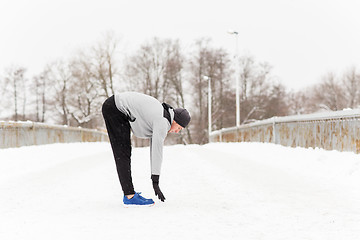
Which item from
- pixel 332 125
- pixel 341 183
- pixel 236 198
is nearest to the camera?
pixel 236 198

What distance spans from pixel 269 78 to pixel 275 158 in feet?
132

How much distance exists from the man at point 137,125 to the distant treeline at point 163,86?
123ft

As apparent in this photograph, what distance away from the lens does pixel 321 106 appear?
53.3 meters

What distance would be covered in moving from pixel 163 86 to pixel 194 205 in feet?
135

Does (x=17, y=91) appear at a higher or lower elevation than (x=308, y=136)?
higher

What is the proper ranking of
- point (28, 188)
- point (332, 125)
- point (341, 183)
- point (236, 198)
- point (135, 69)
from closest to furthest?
1. point (236, 198)
2. point (28, 188)
3. point (341, 183)
4. point (332, 125)
5. point (135, 69)

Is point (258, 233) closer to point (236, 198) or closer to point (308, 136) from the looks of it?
point (236, 198)

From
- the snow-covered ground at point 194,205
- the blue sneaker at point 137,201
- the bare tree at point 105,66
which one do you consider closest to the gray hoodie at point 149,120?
the blue sneaker at point 137,201

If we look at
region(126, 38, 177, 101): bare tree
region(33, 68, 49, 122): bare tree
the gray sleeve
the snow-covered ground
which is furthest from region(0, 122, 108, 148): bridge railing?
region(33, 68, 49, 122): bare tree

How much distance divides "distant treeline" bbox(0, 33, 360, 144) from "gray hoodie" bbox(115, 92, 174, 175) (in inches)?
1479

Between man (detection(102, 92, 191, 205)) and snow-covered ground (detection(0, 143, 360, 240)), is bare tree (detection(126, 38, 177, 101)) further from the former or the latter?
man (detection(102, 92, 191, 205))

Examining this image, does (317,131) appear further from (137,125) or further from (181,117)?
(137,125)

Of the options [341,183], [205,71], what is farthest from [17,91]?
[341,183]

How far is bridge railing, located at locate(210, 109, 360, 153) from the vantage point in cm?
842
